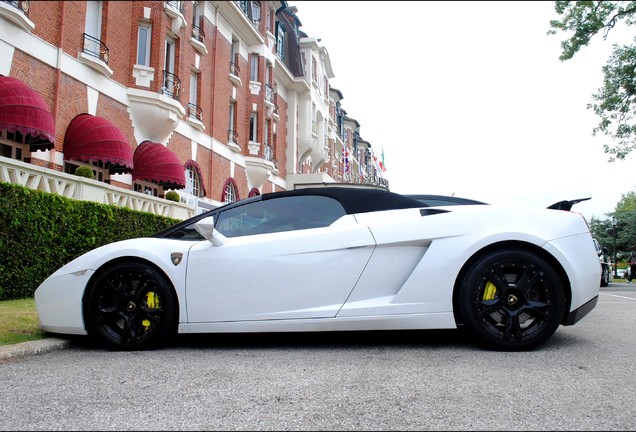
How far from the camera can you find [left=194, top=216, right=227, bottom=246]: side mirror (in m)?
3.88

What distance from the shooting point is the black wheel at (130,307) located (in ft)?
12.9

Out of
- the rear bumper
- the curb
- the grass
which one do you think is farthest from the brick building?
the rear bumper

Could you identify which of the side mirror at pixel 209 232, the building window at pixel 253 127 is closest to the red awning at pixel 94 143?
the side mirror at pixel 209 232

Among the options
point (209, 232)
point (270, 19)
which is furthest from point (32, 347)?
point (270, 19)

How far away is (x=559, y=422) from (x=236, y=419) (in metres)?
1.47

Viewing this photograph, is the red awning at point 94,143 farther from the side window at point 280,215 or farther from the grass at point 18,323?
the side window at point 280,215

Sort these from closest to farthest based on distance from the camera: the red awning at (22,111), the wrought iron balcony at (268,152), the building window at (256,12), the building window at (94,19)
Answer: the red awning at (22,111)
the building window at (94,19)
the building window at (256,12)
the wrought iron balcony at (268,152)

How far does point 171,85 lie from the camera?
17.5m

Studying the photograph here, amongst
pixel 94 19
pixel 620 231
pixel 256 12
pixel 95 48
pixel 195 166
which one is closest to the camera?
pixel 95 48

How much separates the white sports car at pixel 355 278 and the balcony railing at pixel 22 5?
30.6 ft

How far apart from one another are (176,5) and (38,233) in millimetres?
11909

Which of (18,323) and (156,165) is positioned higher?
(156,165)

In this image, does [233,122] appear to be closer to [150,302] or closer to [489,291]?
[150,302]

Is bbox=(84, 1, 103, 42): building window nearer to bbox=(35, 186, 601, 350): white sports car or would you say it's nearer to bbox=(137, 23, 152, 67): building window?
bbox=(137, 23, 152, 67): building window
